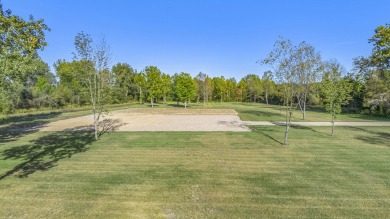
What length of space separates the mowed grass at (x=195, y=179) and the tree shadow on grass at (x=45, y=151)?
0.05 meters

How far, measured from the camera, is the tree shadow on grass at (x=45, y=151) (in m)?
9.13

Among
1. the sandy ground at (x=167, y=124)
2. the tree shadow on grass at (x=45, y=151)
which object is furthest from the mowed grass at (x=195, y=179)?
the sandy ground at (x=167, y=124)

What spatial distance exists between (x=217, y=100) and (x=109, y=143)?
222 ft

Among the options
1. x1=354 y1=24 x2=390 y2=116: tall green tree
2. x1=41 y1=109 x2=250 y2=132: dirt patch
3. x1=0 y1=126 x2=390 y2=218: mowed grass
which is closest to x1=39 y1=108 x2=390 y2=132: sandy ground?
x1=41 y1=109 x2=250 y2=132: dirt patch

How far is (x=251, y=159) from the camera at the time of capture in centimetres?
1039

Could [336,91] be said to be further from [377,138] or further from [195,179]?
[195,179]

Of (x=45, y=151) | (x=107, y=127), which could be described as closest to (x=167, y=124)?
(x=107, y=127)

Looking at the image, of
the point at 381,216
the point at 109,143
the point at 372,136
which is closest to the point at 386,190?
the point at 381,216

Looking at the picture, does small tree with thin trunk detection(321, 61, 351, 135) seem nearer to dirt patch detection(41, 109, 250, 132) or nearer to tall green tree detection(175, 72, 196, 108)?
dirt patch detection(41, 109, 250, 132)

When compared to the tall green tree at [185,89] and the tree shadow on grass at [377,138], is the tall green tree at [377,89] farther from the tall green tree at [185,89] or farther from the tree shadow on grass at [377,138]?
the tall green tree at [185,89]

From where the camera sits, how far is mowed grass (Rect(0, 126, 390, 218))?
5.93 meters

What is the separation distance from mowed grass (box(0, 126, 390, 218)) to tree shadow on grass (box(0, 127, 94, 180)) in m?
0.05

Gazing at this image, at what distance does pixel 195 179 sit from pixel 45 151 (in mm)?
8375

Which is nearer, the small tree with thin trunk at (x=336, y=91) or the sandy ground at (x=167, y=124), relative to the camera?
the small tree with thin trunk at (x=336, y=91)
